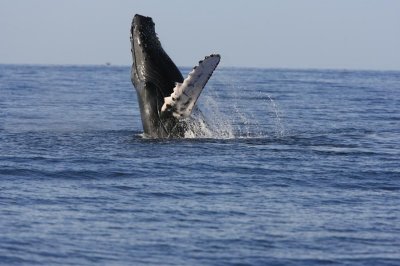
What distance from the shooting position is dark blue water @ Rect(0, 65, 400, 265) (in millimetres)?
10328

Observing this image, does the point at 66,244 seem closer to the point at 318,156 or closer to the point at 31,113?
the point at 318,156

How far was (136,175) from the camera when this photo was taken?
14.6 m

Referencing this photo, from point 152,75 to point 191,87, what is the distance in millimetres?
1520

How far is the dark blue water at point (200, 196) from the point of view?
1033 cm

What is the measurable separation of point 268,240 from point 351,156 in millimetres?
6856

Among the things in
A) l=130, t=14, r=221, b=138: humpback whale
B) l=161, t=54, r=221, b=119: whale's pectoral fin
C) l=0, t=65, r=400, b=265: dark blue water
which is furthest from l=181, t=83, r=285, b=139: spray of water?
l=161, t=54, r=221, b=119: whale's pectoral fin

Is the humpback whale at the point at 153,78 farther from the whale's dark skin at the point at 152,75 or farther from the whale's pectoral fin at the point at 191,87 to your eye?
the whale's pectoral fin at the point at 191,87

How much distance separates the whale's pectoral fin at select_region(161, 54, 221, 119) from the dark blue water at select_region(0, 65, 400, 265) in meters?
0.72

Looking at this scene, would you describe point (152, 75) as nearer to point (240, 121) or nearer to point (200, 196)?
point (200, 196)

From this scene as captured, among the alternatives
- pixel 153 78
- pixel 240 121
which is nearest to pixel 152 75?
pixel 153 78

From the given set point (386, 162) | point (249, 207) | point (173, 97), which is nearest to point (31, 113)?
point (173, 97)

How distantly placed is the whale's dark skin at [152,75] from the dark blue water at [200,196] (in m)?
0.45

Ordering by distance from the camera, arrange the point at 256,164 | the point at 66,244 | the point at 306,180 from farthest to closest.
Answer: the point at 256,164 < the point at 306,180 < the point at 66,244

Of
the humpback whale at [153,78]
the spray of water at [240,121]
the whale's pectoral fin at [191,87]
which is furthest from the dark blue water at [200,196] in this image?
the whale's pectoral fin at [191,87]
